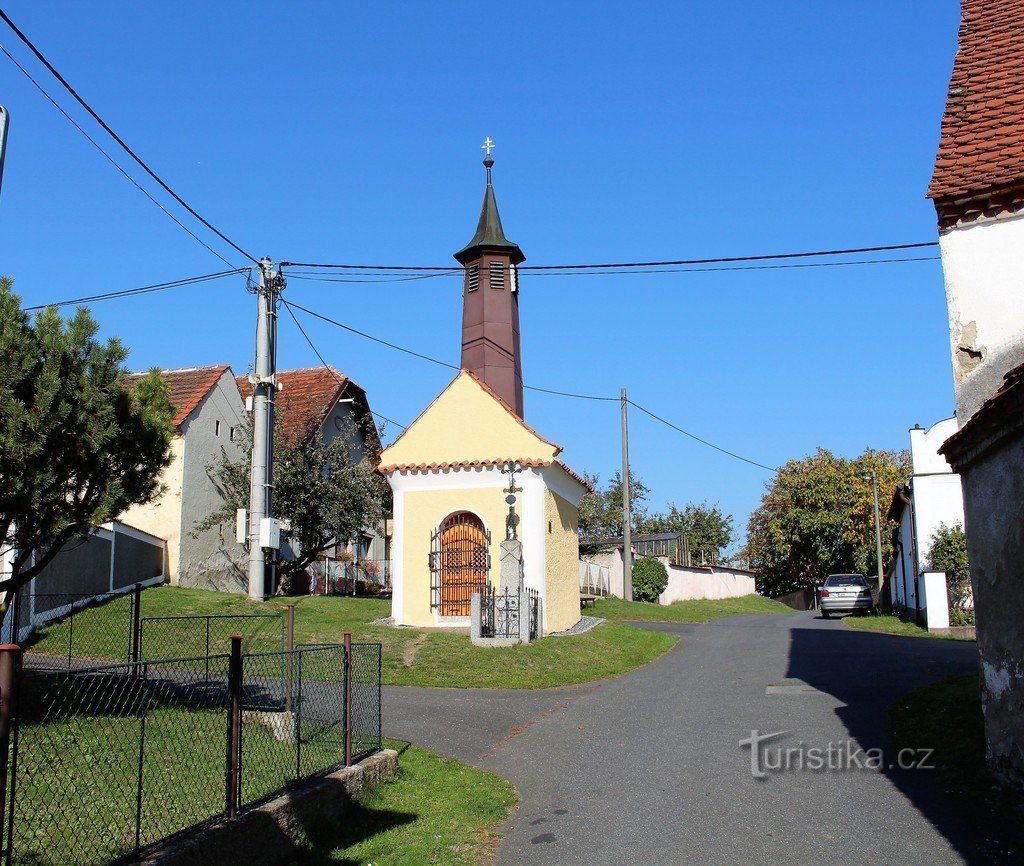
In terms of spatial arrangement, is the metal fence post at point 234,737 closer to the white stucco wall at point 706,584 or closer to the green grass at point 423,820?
the green grass at point 423,820

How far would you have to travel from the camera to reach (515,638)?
59.5ft

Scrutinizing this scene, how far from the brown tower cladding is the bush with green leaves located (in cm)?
1602

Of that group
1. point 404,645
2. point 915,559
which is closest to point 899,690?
point 404,645

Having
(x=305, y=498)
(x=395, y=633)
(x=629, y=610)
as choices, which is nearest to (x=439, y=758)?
(x=395, y=633)

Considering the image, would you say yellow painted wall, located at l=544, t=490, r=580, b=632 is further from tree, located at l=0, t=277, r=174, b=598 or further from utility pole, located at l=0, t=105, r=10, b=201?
utility pole, located at l=0, t=105, r=10, b=201

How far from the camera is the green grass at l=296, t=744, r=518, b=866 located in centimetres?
704

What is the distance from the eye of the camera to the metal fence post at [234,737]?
6.43 m

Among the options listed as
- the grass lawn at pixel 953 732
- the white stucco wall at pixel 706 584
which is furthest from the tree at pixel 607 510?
the grass lawn at pixel 953 732

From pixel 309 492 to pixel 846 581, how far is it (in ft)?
65.9

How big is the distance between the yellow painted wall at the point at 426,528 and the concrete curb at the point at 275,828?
12.8m

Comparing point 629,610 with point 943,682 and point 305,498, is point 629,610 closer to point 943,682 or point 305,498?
point 305,498

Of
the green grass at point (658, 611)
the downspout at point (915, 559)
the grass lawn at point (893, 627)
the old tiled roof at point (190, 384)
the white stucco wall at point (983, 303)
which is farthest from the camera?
the green grass at point (658, 611)

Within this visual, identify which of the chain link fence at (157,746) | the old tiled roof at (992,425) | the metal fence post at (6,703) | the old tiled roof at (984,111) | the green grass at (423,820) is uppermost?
the old tiled roof at (984,111)

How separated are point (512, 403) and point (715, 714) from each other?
42.3ft
